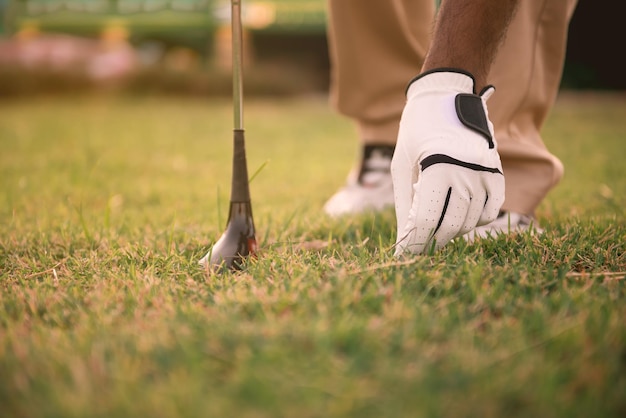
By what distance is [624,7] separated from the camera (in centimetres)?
929

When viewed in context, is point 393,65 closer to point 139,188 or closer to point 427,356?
point 139,188

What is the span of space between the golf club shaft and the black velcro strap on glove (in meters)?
0.45

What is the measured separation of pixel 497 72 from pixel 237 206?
85cm

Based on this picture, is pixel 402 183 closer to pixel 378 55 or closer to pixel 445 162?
pixel 445 162

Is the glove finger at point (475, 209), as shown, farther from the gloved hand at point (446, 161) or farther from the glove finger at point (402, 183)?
the glove finger at point (402, 183)

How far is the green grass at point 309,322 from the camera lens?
0.72 m

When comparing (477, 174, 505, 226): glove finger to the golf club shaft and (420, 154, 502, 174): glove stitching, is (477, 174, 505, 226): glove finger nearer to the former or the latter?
(420, 154, 502, 174): glove stitching

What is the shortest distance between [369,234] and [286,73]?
8624 millimetres

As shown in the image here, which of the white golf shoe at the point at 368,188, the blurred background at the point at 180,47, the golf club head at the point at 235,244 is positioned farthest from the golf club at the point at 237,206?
the blurred background at the point at 180,47

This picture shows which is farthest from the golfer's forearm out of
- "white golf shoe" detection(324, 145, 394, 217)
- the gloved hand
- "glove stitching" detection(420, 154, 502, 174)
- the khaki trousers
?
"white golf shoe" detection(324, 145, 394, 217)

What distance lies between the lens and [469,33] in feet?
4.03

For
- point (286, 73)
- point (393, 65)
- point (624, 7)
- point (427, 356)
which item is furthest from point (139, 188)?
point (624, 7)

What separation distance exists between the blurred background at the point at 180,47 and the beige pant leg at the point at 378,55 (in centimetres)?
725

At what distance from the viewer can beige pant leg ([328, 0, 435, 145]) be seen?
206 centimetres
